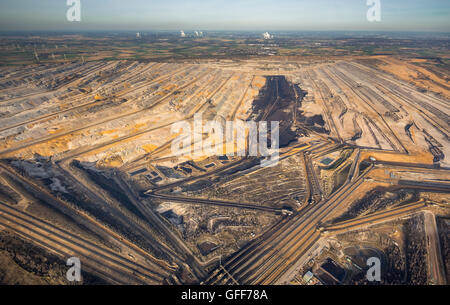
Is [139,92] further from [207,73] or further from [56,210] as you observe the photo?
[56,210]

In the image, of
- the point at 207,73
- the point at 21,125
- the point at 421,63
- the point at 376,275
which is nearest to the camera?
the point at 376,275

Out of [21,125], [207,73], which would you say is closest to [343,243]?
[21,125]

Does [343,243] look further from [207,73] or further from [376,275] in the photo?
[207,73]

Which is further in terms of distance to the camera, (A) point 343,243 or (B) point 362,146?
(B) point 362,146

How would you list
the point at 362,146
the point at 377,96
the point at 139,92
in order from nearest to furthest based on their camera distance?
the point at 362,146 < the point at 139,92 < the point at 377,96

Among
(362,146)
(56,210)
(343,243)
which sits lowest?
(343,243)

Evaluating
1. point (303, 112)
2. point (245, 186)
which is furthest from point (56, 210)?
point (303, 112)

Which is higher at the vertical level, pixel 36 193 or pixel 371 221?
pixel 36 193
